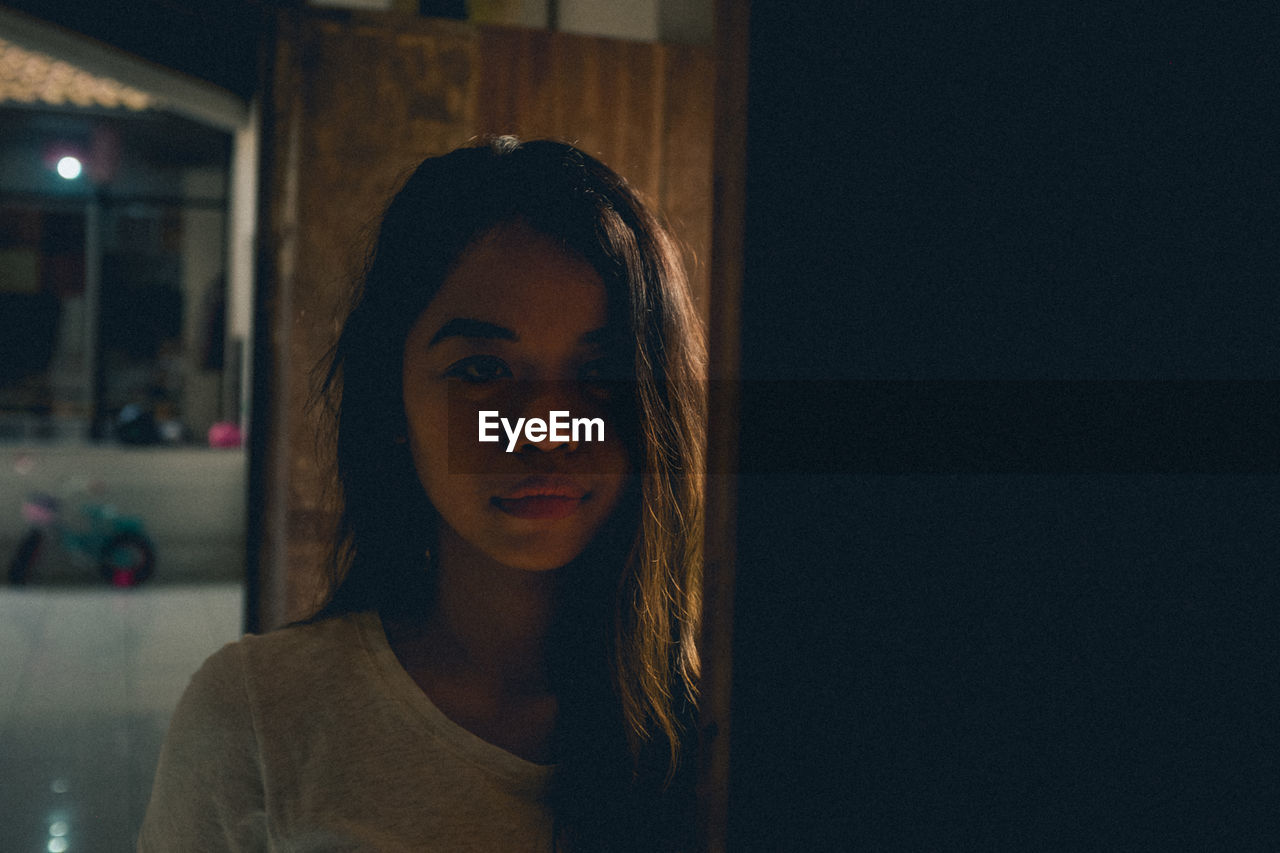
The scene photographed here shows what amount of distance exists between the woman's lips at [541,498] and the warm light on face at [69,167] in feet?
31.7

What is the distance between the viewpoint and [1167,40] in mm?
646

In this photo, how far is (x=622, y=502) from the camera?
2.85ft

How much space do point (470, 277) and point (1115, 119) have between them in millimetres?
476

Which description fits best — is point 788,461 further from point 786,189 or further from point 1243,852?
point 1243,852

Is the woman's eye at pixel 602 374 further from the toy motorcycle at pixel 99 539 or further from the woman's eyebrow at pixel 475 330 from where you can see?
the toy motorcycle at pixel 99 539

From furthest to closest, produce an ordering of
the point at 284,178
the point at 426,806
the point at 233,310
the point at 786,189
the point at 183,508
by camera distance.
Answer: the point at 233,310
the point at 183,508
the point at 284,178
the point at 426,806
the point at 786,189

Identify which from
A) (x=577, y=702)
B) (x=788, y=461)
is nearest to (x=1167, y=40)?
(x=788, y=461)

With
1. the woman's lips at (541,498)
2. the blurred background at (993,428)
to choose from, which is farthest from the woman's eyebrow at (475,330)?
the blurred background at (993,428)

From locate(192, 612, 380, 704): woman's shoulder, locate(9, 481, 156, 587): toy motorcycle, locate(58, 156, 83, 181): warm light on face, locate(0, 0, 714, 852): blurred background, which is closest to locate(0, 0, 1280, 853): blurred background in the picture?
locate(192, 612, 380, 704): woman's shoulder

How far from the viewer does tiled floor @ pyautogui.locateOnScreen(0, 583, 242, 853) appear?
3158 mm

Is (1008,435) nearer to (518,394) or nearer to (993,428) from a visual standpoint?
(993,428)

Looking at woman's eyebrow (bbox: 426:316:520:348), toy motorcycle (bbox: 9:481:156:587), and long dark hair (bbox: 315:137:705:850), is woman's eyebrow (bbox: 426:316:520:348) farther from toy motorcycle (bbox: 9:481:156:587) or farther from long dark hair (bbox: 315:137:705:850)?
toy motorcycle (bbox: 9:481:156:587)

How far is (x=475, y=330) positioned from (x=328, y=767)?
0.38 m

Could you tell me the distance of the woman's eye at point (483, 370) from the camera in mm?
798
